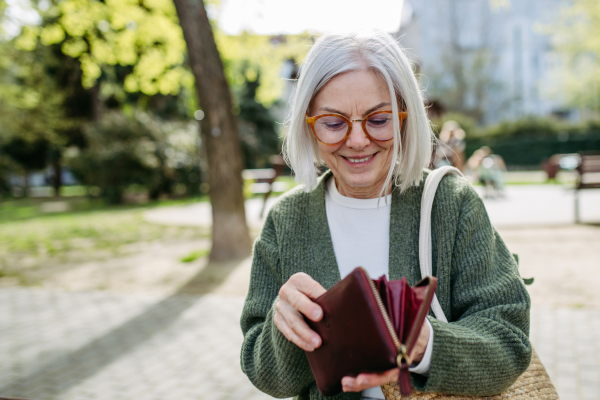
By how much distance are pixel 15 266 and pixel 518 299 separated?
813cm

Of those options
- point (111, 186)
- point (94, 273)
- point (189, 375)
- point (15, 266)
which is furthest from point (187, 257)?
point (111, 186)

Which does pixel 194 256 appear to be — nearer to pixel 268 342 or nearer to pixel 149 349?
pixel 149 349

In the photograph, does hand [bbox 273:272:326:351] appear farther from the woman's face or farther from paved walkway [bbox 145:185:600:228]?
paved walkway [bbox 145:185:600:228]

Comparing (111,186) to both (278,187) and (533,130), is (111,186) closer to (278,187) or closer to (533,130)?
(278,187)

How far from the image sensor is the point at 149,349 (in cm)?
402

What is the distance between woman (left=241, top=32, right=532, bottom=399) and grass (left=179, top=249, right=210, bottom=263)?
562 centimetres

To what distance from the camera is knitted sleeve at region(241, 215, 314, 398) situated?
1327 millimetres

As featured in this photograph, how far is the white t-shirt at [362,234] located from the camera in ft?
5.02

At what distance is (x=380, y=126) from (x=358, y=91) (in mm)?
122

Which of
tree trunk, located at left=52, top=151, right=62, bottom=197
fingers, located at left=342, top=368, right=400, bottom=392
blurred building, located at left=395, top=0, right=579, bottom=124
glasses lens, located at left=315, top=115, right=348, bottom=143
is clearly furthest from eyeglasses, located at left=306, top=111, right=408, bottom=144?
blurred building, located at left=395, top=0, right=579, bottom=124

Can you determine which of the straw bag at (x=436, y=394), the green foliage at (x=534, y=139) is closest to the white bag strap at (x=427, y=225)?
the straw bag at (x=436, y=394)

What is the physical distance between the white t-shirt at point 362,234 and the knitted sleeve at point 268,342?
8.3 inches

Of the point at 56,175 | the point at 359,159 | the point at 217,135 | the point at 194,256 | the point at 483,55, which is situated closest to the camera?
the point at 359,159

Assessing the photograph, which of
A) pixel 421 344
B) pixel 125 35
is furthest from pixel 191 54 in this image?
pixel 421 344
